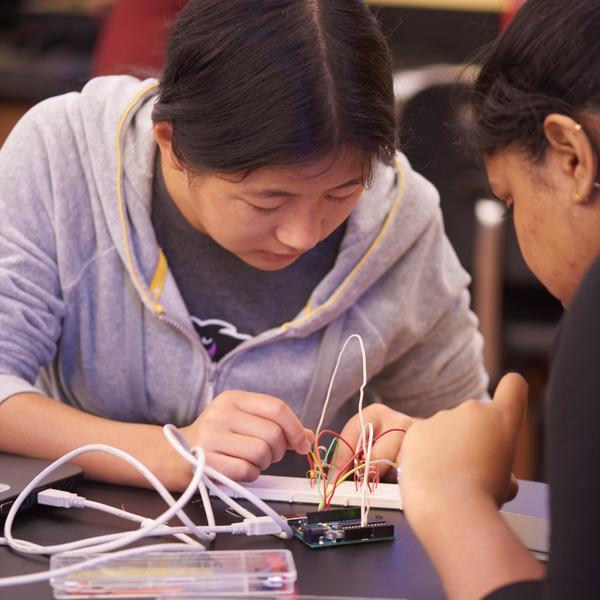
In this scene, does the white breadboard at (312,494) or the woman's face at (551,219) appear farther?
the white breadboard at (312,494)

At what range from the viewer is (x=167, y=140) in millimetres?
1185

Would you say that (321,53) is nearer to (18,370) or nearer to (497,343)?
(18,370)

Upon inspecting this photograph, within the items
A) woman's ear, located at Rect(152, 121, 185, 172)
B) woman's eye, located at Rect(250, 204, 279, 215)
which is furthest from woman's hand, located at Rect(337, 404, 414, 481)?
woman's ear, located at Rect(152, 121, 185, 172)

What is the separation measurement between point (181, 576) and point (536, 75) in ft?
1.64

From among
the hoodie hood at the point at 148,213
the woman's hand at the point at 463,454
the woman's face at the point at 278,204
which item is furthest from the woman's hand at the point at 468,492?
the hoodie hood at the point at 148,213

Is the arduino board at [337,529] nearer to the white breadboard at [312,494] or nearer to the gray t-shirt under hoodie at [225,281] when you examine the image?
the white breadboard at [312,494]

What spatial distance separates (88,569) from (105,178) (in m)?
0.62

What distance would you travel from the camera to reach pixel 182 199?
1.31 m

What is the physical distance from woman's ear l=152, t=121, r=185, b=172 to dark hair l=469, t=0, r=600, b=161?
0.35 m

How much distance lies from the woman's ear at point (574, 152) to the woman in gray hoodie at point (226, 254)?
0.87 ft

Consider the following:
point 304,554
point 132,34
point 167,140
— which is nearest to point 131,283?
point 167,140

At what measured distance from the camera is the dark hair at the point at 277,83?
1044 millimetres

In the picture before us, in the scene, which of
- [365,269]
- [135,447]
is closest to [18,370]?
[135,447]

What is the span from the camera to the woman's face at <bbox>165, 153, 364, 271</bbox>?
3.54ft
